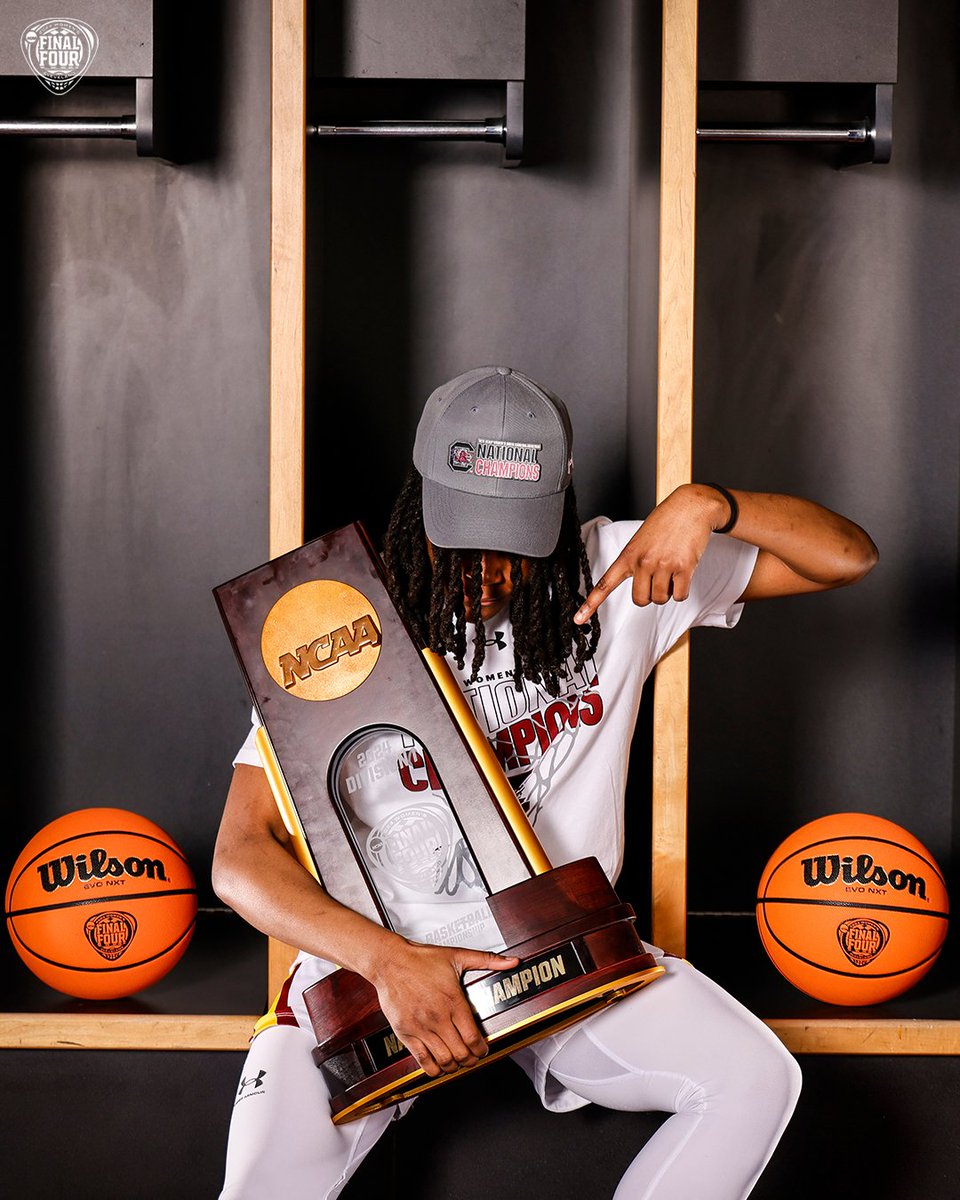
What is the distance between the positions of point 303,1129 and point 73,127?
Result: 1599 mm

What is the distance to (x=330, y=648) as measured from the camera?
1.56 metres

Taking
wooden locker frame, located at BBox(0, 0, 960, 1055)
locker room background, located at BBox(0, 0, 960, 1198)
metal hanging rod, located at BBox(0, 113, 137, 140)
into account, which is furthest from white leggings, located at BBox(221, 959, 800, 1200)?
metal hanging rod, located at BBox(0, 113, 137, 140)

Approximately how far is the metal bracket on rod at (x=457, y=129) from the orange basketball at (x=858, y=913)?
1258 millimetres

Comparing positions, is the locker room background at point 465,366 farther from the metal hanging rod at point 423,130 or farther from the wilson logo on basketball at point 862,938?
the wilson logo on basketball at point 862,938

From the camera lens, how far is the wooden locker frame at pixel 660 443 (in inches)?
65.6

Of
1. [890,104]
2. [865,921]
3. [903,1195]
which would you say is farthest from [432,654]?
[890,104]

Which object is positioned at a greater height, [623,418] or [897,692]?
[623,418]

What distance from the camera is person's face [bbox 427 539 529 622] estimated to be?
5.06ft

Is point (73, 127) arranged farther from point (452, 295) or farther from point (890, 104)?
point (890, 104)

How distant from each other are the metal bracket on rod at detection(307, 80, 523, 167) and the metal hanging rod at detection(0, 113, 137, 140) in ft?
1.12

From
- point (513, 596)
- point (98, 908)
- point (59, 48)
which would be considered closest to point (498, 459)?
point (513, 596)

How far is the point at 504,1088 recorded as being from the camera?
5.46 feet

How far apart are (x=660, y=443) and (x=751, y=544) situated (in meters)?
0.22

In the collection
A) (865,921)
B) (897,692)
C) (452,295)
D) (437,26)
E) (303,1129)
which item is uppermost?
(437,26)
